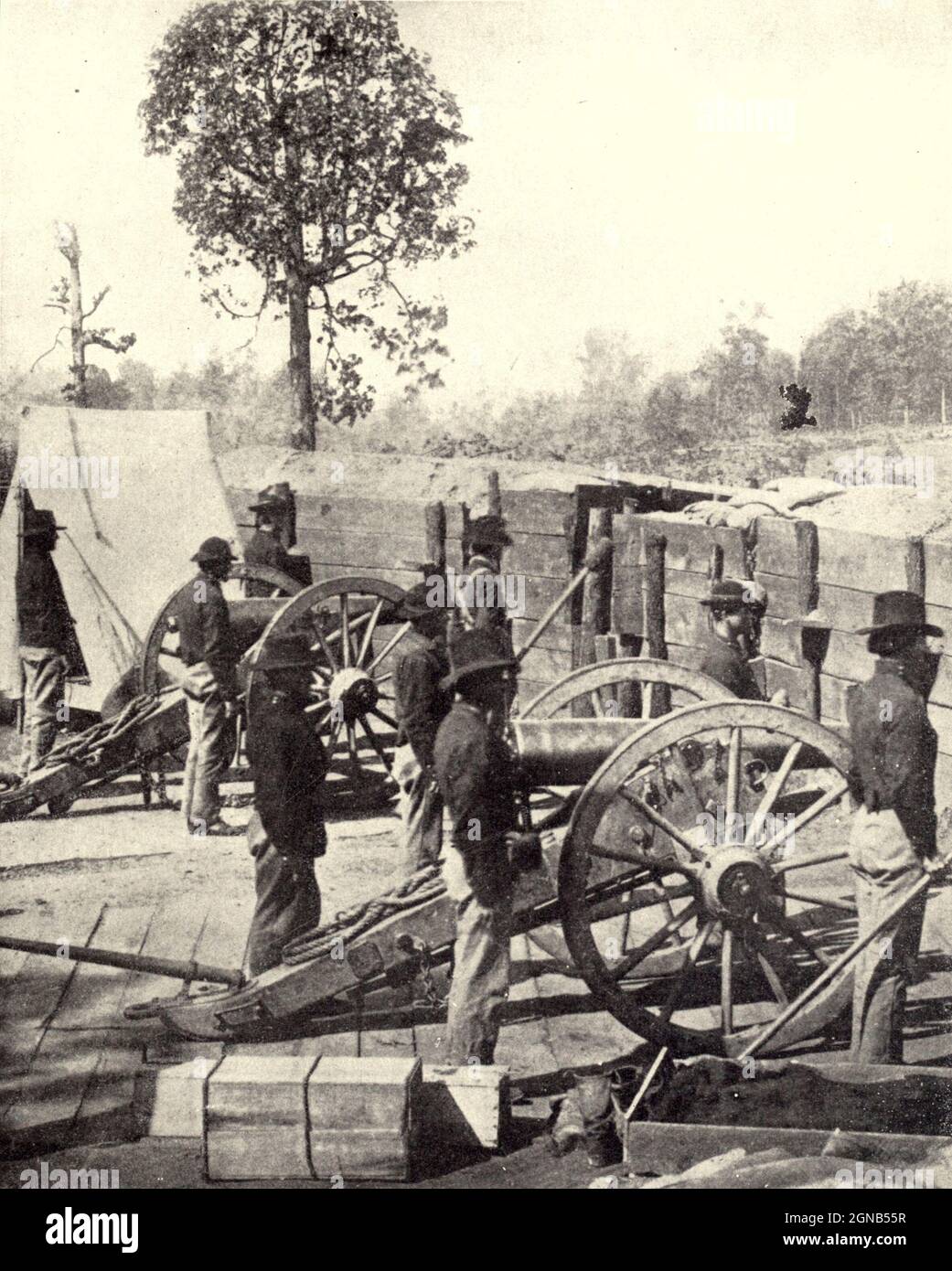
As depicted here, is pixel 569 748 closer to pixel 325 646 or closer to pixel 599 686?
pixel 599 686

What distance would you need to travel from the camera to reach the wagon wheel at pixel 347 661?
8781 mm

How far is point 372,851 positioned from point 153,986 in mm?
2312

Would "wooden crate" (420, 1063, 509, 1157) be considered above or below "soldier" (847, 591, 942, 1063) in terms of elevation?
below

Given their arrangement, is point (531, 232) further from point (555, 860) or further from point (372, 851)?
point (555, 860)

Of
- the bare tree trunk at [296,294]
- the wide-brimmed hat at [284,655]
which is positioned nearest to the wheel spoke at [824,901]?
the wide-brimmed hat at [284,655]

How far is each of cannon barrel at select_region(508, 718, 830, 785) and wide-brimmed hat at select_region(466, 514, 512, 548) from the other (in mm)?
3963

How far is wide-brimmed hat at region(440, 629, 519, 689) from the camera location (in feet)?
16.0

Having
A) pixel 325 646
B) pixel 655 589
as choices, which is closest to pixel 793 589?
pixel 655 589

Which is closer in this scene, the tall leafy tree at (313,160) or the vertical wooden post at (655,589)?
the tall leafy tree at (313,160)

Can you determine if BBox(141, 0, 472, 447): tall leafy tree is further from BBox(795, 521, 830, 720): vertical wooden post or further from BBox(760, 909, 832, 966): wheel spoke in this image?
BBox(760, 909, 832, 966): wheel spoke

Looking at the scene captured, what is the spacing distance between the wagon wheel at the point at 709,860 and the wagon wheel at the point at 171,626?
408cm

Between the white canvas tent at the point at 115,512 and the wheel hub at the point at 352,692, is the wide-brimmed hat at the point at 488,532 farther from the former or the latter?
the white canvas tent at the point at 115,512

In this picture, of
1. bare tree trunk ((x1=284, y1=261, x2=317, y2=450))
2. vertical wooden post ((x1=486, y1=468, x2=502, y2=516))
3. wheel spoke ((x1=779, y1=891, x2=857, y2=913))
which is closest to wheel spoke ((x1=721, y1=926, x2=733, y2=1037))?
wheel spoke ((x1=779, y1=891, x2=857, y2=913))

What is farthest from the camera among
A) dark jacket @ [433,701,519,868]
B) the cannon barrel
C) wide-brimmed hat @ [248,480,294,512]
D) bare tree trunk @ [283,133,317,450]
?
wide-brimmed hat @ [248,480,294,512]
